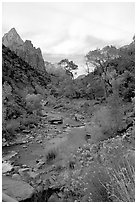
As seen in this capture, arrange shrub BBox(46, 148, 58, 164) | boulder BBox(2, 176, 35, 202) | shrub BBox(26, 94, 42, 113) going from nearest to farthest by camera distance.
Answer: boulder BBox(2, 176, 35, 202) → shrub BBox(46, 148, 58, 164) → shrub BBox(26, 94, 42, 113)

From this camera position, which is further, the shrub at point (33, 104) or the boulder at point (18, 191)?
the shrub at point (33, 104)

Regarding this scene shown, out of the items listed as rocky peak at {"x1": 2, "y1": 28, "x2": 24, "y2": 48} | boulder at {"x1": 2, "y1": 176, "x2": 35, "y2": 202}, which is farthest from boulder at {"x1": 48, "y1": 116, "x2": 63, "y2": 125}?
boulder at {"x1": 2, "y1": 176, "x2": 35, "y2": 202}

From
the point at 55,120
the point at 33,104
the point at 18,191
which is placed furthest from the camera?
the point at 33,104

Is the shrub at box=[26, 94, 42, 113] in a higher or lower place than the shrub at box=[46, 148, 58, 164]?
higher

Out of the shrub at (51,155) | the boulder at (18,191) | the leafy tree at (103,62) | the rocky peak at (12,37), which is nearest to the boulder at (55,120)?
the leafy tree at (103,62)

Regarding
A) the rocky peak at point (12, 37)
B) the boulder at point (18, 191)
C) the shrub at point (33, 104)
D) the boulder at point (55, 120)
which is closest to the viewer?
the boulder at point (18, 191)

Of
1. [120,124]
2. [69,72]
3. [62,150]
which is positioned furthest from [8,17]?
[69,72]

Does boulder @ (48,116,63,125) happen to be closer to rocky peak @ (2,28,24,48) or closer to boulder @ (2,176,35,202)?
rocky peak @ (2,28,24,48)

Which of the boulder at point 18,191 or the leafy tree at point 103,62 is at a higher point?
the leafy tree at point 103,62

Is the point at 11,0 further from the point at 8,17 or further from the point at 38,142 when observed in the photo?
the point at 38,142

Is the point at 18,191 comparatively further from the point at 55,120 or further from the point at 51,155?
the point at 55,120

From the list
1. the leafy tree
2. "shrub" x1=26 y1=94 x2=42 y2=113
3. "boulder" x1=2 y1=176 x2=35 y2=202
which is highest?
the leafy tree

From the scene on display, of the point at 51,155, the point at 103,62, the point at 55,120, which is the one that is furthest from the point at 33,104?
the point at 51,155

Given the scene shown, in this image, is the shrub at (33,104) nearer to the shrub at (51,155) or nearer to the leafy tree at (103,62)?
the leafy tree at (103,62)
